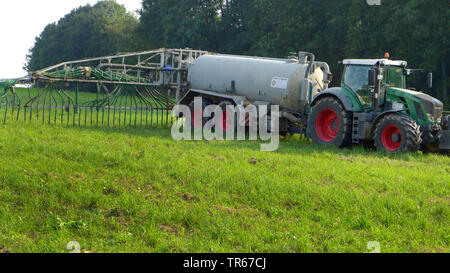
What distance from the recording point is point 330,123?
1416 centimetres

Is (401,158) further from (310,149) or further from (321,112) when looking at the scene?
(321,112)

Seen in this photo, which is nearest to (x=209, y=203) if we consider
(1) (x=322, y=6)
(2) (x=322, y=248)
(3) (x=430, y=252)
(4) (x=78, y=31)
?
(2) (x=322, y=248)

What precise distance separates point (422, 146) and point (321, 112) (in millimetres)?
2757

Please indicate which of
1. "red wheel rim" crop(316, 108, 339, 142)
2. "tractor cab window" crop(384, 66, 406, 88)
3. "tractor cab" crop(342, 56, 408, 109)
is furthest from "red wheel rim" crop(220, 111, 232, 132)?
Answer: "tractor cab window" crop(384, 66, 406, 88)

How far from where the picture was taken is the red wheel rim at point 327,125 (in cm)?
1402

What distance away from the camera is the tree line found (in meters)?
26.0

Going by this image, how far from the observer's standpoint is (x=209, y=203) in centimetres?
729

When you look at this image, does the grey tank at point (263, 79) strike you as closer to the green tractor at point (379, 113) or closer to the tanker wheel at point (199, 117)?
the tanker wheel at point (199, 117)

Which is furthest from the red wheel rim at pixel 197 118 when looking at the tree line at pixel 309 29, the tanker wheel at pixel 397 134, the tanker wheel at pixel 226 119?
the tree line at pixel 309 29

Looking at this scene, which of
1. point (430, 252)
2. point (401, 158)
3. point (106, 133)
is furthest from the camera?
point (106, 133)

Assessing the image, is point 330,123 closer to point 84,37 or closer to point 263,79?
point 263,79

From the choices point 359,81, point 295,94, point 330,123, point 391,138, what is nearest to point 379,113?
point 391,138

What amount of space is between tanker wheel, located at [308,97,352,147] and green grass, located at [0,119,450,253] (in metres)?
2.21

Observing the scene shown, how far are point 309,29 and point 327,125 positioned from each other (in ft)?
70.5
